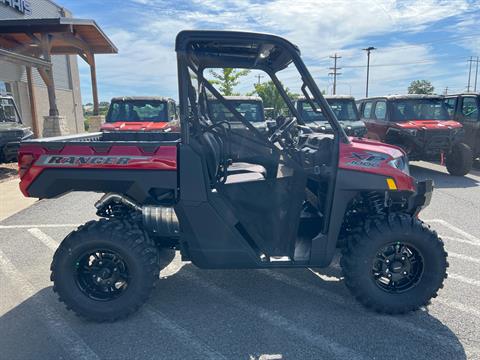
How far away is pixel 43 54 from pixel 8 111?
4.42 metres

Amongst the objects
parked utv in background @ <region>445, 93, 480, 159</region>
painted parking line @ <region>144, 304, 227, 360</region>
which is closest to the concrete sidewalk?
painted parking line @ <region>144, 304, 227, 360</region>

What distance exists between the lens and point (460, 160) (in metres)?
9.07

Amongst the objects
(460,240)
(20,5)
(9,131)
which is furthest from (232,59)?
(20,5)

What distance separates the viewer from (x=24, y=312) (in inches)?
125

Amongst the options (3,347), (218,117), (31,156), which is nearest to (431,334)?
(218,117)

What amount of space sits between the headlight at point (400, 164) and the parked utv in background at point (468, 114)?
819 cm

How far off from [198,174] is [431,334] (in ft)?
6.92

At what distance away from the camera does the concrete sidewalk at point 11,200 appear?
6406 millimetres

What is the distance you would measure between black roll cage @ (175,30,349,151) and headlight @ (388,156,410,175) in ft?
1.36

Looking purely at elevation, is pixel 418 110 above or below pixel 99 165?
above

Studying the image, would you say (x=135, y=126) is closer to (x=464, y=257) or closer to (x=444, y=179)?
(x=444, y=179)

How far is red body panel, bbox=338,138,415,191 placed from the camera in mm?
2898

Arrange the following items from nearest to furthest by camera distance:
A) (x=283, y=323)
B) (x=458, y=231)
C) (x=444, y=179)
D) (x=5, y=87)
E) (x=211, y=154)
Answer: (x=283, y=323)
(x=211, y=154)
(x=458, y=231)
(x=444, y=179)
(x=5, y=87)

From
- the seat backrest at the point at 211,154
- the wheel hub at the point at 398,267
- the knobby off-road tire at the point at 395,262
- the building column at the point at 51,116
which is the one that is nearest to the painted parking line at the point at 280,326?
the knobby off-road tire at the point at 395,262
